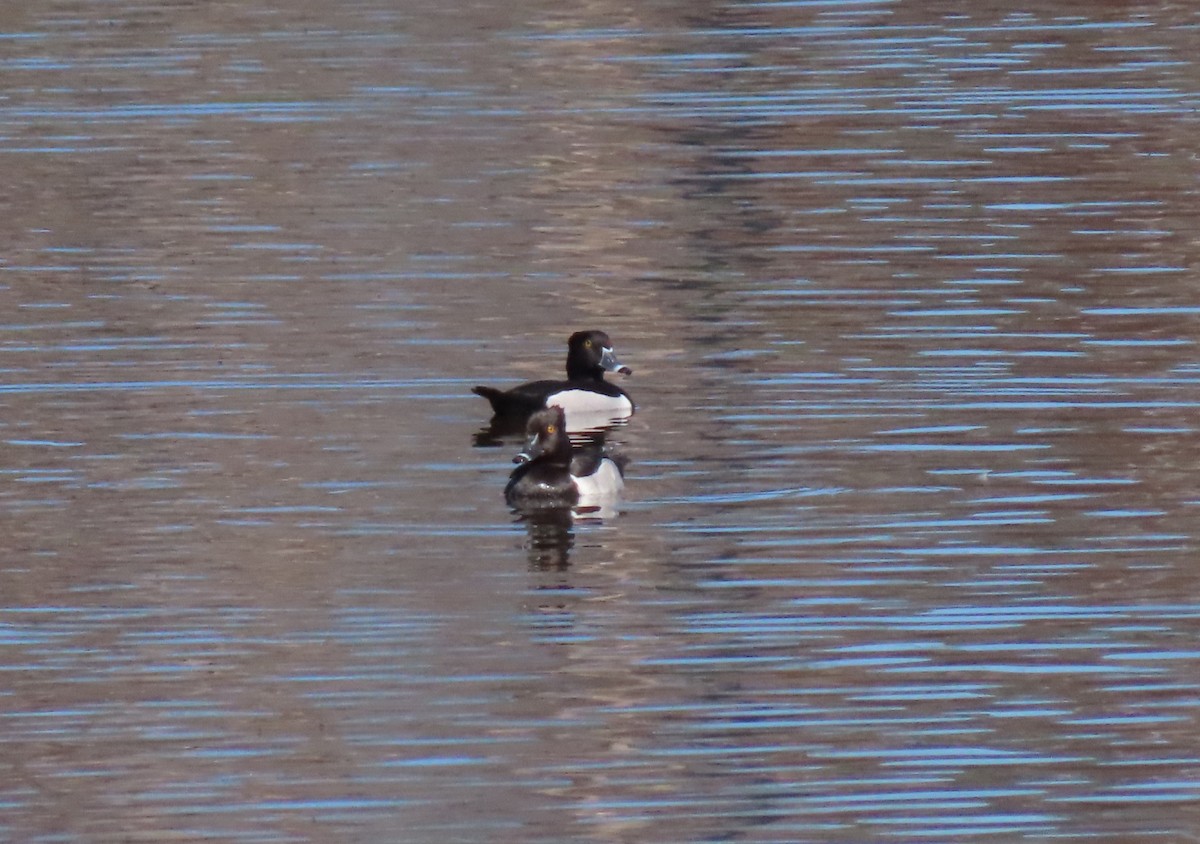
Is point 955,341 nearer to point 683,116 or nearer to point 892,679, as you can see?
point 892,679

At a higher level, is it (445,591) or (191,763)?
(445,591)

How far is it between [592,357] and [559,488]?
2716 millimetres

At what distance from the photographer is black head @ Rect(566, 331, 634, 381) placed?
655 inches

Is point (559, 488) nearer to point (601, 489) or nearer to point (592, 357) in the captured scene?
point (601, 489)

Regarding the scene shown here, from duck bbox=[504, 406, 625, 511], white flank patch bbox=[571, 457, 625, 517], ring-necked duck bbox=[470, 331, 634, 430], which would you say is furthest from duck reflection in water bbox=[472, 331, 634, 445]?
white flank patch bbox=[571, 457, 625, 517]

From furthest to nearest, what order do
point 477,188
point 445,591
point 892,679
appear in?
point 477,188, point 445,591, point 892,679

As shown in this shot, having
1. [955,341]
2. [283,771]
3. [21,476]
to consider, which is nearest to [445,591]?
[283,771]

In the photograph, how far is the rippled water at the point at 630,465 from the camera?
A: 32.6 ft

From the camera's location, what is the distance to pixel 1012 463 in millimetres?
14047

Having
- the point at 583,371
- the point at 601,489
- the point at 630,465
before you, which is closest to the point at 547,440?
the point at 630,465

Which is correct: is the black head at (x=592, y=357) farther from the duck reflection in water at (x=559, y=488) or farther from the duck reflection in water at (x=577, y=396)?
the duck reflection in water at (x=559, y=488)

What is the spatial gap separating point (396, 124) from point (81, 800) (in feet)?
56.6

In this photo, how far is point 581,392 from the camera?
16.2 m

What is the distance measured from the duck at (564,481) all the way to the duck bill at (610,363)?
1.93 metres
